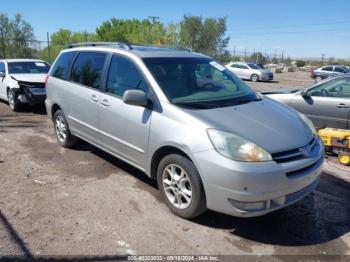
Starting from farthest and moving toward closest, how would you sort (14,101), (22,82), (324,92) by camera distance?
(14,101) → (22,82) → (324,92)

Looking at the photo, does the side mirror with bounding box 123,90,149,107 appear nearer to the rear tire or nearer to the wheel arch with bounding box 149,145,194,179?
the wheel arch with bounding box 149,145,194,179

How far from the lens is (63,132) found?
20.7 feet

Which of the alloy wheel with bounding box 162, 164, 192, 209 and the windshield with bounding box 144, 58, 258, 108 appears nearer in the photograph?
the alloy wheel with bounding box 162, 164, 192, 209

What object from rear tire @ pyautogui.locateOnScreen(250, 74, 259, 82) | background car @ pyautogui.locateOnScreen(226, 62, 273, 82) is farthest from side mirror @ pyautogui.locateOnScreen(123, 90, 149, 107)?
rear tire @ pyautogui.locateOnScreen(250, 74, 259, 82)

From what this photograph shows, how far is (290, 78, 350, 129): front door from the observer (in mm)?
6633

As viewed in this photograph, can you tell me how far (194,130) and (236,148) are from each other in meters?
0.46

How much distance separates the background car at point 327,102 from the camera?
21.8 feet

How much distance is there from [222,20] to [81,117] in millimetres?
35637

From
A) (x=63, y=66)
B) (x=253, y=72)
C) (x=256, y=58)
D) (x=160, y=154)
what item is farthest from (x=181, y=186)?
(x=256, y=58)

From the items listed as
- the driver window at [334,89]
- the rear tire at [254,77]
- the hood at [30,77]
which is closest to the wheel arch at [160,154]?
the driver window at [334,89]

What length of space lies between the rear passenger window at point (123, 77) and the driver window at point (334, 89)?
13.5 feet

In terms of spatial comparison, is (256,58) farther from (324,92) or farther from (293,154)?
(293,154)

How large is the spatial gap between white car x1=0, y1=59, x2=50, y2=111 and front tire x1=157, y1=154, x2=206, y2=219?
659 centimetres

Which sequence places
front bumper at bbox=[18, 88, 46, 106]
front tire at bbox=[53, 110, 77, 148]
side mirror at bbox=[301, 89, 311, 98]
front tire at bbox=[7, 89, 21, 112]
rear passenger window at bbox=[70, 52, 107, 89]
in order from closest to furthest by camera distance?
1. rear passenger window at bbox=[70, 52, 107, 89]
2. front tire at bbox=[53, 110, 77, 148]
3. side mirror at bbox=[301, 89, 311, 98]
4. front bumper at bbox=[18, 88, 46, 106]
5. front tire at bbox=[7, 89, 21, 112]
